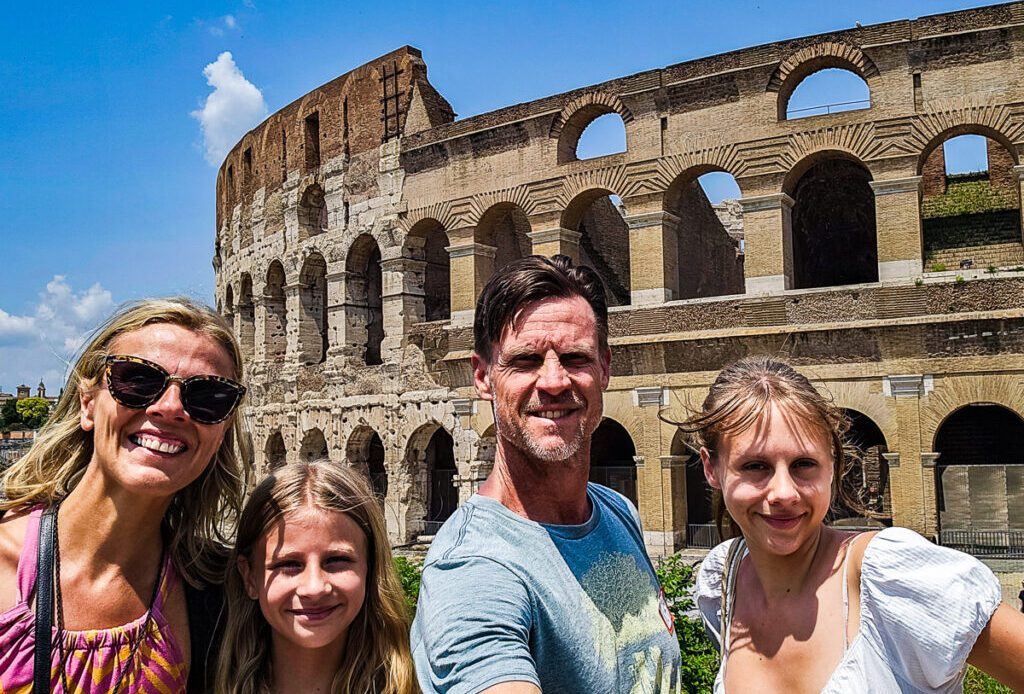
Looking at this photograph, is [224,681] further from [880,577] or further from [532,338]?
[880,577]

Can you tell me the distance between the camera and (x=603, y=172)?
49.3ft

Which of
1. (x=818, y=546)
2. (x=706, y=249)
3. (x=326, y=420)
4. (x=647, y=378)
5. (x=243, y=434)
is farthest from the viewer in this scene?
(x=706, y=249)

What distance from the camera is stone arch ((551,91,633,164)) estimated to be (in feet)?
49.6

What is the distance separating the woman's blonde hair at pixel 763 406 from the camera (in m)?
2.44

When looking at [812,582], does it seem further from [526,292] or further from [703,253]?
[703,253]

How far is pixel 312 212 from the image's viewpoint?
20203 mm

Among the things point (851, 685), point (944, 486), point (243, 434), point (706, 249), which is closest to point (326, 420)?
point (706, 249)

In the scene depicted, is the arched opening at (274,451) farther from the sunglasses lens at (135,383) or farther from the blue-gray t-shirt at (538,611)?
the blue-gray t-shirt at (538,611)

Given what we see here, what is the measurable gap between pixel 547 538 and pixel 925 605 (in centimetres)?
94

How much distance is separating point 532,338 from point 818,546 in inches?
41.6

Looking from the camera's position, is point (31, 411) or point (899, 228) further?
point (31, 411)

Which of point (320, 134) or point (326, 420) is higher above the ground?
point (320, 134)

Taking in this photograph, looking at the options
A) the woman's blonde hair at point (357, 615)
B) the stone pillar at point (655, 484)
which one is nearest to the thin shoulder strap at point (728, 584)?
the woman's blonde hair at point (357, 615)

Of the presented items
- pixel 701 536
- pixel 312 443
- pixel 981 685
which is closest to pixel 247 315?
pixel 312 443
